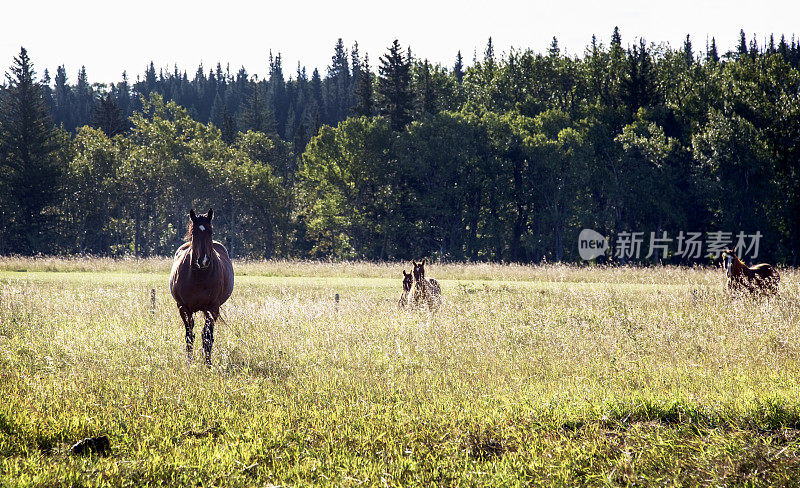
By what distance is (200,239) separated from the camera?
10.4 metres

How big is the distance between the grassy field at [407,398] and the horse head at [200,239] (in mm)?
1754

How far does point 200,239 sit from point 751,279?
15110mm

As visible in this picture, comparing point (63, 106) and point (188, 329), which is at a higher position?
point (63, 106)

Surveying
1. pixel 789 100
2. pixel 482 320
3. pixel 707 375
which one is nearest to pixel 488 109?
pixel 789 100

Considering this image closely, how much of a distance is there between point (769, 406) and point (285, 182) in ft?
262

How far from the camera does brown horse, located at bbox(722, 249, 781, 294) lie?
16375 mm

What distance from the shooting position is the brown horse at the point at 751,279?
1638cm

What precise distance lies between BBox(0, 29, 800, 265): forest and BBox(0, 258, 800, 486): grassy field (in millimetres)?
36140

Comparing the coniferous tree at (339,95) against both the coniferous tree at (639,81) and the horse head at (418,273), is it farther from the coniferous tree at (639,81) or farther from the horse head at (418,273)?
the horse head at (418,273)

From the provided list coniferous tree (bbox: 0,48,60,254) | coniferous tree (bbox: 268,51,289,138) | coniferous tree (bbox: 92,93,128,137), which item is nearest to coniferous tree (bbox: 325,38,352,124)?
coniferous tree (bbox: 268,51,289,138)

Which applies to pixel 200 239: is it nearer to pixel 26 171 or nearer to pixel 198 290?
pixel 198 290

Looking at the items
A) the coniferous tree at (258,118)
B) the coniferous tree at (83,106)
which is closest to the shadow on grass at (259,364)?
the coniferous tree at (258,118)

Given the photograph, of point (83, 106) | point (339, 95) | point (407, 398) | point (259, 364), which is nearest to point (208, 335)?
point (259, 364)

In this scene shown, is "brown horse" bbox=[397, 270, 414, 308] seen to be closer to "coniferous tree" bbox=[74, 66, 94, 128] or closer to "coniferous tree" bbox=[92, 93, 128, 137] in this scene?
"coniferous tree" bbox=[92, 93, 128, 137]
